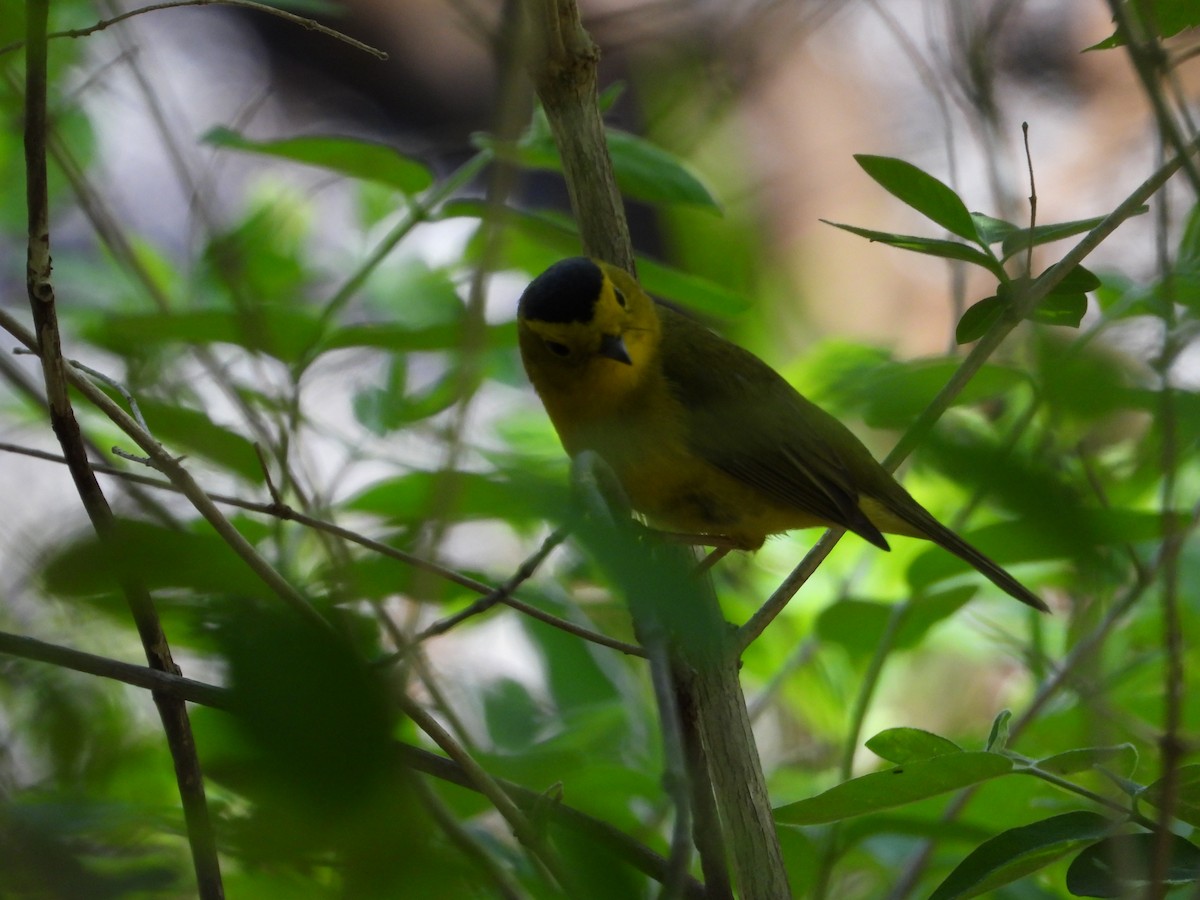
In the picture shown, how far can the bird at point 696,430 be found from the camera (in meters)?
2.36

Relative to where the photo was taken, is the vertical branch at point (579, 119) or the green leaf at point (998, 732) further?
the vertical branch at point (579, 119)

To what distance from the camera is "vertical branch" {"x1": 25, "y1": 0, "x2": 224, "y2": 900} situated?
0.89 metres

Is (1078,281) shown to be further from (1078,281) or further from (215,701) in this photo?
(215,701)

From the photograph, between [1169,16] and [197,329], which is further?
[197,329]

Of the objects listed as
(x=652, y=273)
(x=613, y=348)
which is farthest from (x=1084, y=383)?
(x=613, y=348)

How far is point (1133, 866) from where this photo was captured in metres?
1.05

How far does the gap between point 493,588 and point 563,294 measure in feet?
3.75

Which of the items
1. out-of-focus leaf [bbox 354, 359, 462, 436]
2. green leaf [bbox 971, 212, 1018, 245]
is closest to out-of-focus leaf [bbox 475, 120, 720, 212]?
out-of-focus leaf [bbox 354, 359, 462, 436]

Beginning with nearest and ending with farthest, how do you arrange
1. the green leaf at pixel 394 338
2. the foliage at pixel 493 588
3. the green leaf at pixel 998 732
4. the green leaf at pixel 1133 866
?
1. the foliage at pixel 493 588
2. the green leaf at pixel 1133 866
3. the green leaf at pixel 998 732
4. the green leaf at pixel 394 338

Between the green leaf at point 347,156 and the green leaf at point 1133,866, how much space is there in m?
1.23

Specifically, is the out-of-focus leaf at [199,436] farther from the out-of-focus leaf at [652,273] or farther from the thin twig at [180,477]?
the out-of-focus leaf at [652,273]

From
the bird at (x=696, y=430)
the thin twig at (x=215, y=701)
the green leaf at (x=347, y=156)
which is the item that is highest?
the bird at (x=696, y=430)

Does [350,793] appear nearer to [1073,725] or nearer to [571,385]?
[1073,725]

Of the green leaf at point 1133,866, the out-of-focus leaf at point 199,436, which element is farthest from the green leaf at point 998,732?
the out-of-focus leaf at point 199,436
